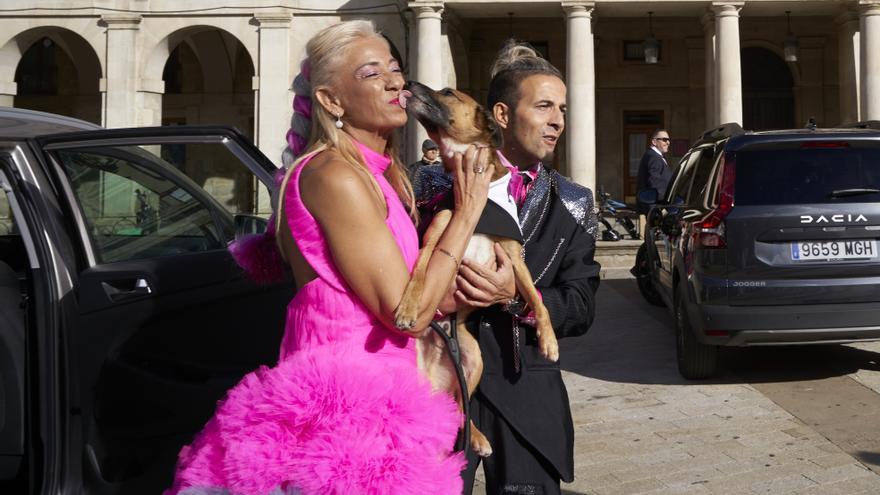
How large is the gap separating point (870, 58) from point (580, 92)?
6.79 meters

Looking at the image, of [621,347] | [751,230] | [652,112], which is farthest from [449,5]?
[751,230]

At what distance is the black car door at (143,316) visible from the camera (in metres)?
3.17

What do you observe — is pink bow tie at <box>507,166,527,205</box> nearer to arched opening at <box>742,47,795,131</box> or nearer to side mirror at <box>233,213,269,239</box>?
side mirror at <box>233,213,269,239</box>

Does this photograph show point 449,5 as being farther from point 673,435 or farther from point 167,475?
point 167,475

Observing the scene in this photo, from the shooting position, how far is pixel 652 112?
100ft

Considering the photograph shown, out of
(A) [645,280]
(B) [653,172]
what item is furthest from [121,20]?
(A) [645,280]

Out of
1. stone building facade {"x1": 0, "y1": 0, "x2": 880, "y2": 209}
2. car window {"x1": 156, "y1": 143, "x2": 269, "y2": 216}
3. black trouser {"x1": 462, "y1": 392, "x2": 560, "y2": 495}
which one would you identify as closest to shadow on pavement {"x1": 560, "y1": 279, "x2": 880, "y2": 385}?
car window {"x1": 156, "y1": 143, "x2": 269, "y2": 216}

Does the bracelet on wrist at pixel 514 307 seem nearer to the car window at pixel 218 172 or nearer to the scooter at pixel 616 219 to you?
the car window at pixel 218 172

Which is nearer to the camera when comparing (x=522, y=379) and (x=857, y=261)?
(x=522, y=379)

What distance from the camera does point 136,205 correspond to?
402 centimetres

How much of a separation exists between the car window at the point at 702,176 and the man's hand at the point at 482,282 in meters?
5.17

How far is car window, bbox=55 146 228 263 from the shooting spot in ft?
11.4

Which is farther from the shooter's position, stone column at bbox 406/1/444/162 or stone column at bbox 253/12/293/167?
stone column at bbox 253/12/293/167

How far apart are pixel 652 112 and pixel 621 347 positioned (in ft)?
73.1
